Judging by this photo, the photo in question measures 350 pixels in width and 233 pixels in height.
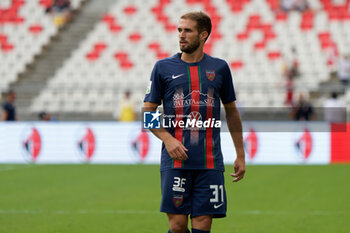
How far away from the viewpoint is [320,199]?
10.2 m

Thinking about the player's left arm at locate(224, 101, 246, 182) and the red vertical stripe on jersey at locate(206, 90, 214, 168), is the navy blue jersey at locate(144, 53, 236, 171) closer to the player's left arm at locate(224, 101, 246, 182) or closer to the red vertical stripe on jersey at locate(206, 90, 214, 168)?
the red vertical stripe on jersey at locate(206, 90, 214, 168)

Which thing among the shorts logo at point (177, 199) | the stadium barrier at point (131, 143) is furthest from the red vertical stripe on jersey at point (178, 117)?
the stadium barrier at point (131, 143)

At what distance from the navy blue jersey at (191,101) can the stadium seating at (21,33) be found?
21160 mm

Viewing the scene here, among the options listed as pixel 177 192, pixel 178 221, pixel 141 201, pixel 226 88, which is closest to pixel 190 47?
pixel 226 88

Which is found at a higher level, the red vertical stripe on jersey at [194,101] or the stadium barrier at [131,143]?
the red vertical stripe on jersey at [194,101]

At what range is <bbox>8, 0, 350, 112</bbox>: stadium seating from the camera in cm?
2167

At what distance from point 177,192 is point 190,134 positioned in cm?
44

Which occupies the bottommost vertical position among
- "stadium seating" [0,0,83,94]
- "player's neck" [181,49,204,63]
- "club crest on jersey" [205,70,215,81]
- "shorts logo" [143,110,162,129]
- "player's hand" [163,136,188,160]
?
"player's hand" [163,136,188,160]

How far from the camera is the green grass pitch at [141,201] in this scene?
7793mm

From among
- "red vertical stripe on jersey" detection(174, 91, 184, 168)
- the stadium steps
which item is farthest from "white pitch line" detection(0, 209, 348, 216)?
the stadium steps

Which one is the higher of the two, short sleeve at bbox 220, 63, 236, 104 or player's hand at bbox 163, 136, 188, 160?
short sleeve at bbox 220, 63, 236, 104

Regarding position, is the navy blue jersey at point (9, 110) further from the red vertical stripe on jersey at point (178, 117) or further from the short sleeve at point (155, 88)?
the red vertical stripe on jersey at point (178, 117)

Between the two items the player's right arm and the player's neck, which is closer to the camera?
the player's right arm

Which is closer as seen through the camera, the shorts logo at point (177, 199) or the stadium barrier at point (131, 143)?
the shorts logo at point (177, 199)
